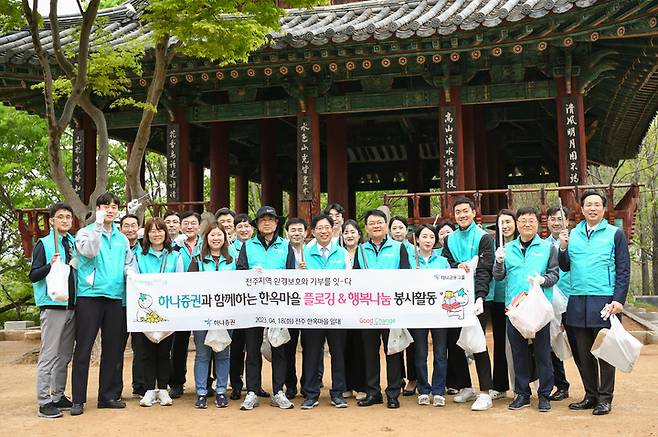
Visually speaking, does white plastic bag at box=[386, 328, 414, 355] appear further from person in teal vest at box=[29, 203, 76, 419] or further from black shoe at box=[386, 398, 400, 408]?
person in teal vest at box=[29, 203, 76, 419]

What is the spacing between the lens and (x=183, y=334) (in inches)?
267

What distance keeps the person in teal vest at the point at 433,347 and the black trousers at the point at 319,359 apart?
0.72m

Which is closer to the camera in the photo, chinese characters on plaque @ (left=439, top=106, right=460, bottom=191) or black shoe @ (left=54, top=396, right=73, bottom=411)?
black shoe @ (left=54, top=396, right=73, bottom=411)

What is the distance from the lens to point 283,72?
11.4m

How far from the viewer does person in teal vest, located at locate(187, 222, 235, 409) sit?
20.1 feet

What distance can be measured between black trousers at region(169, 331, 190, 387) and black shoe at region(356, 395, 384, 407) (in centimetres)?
192

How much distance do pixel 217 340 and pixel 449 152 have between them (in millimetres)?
6605

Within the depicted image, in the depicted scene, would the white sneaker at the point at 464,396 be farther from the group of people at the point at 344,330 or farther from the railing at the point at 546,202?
the railing at the point at 546,202

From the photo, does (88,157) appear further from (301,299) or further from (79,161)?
(301,299)

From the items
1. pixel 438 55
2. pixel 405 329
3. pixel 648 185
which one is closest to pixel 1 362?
pixel 405 329

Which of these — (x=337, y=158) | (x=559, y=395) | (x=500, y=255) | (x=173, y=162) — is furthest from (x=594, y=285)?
(x=173, y=162)

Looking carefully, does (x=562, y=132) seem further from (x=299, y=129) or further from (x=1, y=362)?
(x=1, y=362)

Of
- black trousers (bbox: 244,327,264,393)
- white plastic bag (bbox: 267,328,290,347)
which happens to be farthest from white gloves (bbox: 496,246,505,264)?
black trousers (bbox: 244,327,264,393)

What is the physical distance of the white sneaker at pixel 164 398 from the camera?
6188 mm
